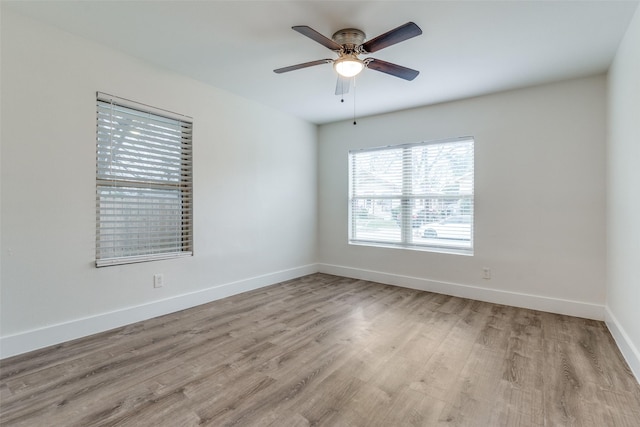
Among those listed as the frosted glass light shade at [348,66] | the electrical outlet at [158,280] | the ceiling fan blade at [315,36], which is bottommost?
the electrical outlet at [158,280]

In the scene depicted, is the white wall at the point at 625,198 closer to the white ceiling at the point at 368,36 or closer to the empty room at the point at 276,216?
the empty room at the point at 276,216

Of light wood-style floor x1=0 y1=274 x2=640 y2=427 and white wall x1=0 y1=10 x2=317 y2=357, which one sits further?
white wall x1=0 y1=10 x2=317 y2=357

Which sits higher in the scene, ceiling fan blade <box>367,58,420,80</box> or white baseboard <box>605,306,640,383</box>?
ceiling fan blade <box>367,58,420,80</box>

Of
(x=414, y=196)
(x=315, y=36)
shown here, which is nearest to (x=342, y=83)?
(x=315, y=36)

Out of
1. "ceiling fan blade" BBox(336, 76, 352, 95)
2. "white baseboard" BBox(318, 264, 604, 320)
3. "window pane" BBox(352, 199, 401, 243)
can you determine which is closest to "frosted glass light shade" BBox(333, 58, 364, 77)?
"ceiling fan blade" BBox(336, 76, 352, 95)

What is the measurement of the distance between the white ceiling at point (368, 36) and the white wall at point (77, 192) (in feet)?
0.75

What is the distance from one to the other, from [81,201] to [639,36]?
434 cm

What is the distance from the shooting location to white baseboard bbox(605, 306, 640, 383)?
205 cm

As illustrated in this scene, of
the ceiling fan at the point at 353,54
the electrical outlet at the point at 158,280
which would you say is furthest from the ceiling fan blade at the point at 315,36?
the electrical outlet at the point at 158,280

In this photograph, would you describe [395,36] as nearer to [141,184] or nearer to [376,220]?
[141,184]

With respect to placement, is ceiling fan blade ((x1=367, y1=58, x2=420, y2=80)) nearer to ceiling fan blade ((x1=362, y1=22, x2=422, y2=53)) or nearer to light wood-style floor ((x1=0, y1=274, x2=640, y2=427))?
ceiling fan blade ((x1=362, y1=22, x2=422, y2=53))

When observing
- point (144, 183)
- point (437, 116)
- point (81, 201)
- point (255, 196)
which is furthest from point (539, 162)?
point (81, 201)

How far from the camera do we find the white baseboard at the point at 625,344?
2051mm

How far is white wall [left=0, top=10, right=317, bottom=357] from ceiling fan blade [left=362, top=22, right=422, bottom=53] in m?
2.13
